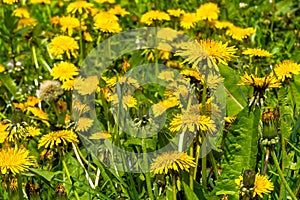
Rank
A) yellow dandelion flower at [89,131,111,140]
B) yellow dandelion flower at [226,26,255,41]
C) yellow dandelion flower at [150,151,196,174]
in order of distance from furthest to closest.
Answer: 1. yellow dandelion flower at [226,26,255,41]
2. yellow dandelion flower at [89,131,111,140]
3. yellow dandelion flower at [150,151,196,174]

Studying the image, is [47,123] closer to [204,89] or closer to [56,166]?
[56,166]

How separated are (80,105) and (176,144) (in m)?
0.38

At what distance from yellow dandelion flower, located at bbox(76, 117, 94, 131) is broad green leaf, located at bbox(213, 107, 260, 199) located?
461 mm

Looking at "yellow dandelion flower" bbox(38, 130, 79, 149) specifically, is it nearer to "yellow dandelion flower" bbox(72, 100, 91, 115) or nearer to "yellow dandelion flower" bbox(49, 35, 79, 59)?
"yellow dandelion flower" bbox(72, 100, 91, 115)

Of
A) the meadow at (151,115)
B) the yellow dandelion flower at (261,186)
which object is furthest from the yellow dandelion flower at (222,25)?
the yellow dandelion flower at (261,186)

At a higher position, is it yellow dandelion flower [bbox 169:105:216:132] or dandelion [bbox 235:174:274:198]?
yellow dandelion flower [bbox 169:105:216:132]

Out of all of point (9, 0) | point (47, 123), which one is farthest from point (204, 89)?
point (9, 0)

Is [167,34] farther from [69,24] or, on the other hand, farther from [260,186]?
[260,186]

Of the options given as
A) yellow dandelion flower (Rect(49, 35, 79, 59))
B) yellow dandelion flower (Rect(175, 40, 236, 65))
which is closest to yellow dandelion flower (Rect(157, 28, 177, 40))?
yellow dandelion flower (Rect(49, 35, 79, 59))

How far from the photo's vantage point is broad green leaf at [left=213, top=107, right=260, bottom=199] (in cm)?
146

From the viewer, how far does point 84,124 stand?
1.79 metres

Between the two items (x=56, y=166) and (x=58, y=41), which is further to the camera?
(x=58, y=41)

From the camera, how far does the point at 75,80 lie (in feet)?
6.69

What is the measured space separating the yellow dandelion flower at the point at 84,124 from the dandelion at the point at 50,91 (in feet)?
1.19
